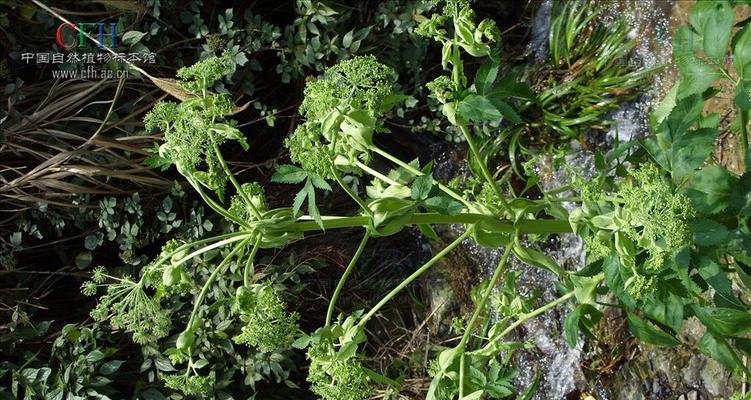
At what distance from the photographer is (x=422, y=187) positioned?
102cm

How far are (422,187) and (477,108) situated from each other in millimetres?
143

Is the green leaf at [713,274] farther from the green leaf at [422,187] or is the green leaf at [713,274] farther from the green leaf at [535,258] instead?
the green leaf at [422,187]

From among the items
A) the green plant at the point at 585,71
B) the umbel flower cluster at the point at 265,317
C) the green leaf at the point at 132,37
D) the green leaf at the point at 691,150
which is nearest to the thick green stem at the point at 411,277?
the umbel flower cluster at the point at 265,317

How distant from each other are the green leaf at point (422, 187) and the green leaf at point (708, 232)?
0.38m

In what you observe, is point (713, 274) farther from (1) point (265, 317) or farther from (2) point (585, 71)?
(2) point (585, 71)

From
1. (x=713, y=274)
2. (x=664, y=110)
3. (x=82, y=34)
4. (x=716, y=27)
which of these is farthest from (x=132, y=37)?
(x=713, y=274)

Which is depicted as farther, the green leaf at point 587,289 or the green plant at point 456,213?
the green leaf at point 587,289

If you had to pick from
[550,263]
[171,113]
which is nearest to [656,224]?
[550,263]

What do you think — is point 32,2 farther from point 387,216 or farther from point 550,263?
point 550,263

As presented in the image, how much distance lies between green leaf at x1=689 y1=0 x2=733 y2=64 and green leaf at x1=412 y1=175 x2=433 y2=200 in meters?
0.48

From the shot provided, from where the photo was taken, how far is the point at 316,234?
2.44m

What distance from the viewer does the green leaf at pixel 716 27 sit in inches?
40.6

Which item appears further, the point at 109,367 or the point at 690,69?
the point at 109,367

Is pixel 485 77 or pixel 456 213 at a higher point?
pixel 485 77
